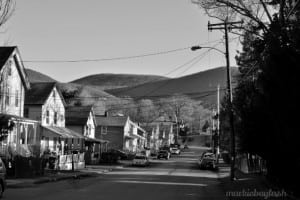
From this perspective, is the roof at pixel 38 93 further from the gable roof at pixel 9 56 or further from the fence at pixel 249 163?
the fence at pixel 249 163

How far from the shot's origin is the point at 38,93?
2232 inches

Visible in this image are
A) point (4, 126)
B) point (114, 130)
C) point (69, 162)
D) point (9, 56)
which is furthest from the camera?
point (114, 130)

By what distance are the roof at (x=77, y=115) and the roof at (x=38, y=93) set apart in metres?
13.0

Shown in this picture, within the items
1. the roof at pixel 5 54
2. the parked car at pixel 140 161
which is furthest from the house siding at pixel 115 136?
the roof at pixel 5 54

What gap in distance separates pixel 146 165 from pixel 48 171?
2084 cm

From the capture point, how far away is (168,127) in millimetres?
173000

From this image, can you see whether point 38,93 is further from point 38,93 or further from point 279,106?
point 279,106

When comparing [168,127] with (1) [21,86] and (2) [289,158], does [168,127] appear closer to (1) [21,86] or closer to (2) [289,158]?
(1) [21,86]

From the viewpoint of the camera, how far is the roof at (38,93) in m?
55.2

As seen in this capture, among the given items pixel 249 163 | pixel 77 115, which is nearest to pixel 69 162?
pixel 249 163

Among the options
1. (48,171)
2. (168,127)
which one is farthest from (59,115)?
(168,127)

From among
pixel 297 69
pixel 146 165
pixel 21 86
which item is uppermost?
pixel 21 86

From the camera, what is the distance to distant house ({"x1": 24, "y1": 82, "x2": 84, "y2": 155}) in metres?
54.2

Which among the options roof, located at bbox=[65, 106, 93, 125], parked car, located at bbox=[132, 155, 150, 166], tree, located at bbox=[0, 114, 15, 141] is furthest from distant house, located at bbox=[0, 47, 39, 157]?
tree, located at bbox=[0, 114, 15, 141]
